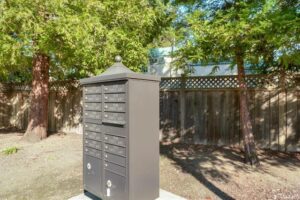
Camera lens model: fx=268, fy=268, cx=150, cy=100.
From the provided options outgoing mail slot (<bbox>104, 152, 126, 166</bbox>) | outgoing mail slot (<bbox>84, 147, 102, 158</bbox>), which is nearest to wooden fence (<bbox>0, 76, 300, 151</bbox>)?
outgoing mail slot (<bbox>84, 147, 102, 158</bbox>)

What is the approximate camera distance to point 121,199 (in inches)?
100

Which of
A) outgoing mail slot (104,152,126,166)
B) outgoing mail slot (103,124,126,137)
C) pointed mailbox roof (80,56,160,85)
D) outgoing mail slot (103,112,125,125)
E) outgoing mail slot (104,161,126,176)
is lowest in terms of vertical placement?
outgoing mail slot (104,161,126,176)

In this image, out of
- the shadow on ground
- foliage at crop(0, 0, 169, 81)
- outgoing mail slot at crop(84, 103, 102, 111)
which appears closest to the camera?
outgoing mail slot at crop(84, 103, 102, 111)

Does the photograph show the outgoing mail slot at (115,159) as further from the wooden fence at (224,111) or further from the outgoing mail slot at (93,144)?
the wooden fence at (224,111)

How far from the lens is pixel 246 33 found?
3.71m

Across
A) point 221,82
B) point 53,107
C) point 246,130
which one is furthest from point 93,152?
point 53,107

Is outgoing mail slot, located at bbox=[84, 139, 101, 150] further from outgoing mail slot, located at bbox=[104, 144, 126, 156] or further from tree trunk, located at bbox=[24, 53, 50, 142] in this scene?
tree trunk, located at bbox=[24, 53, 50, 142]

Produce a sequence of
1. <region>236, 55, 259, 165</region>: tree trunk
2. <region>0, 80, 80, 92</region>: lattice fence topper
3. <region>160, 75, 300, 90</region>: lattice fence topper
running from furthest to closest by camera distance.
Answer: <region>0, 80, 80, 92</region>: lattice fence topper, <region>160, 75, 300, 90</region>: lattice fence topper, <region>236, 55, 259, 165</region>: tree trunk

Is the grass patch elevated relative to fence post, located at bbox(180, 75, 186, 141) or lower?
lower

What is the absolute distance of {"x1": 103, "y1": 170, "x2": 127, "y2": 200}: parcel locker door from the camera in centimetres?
253

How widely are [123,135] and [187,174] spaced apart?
231 cm

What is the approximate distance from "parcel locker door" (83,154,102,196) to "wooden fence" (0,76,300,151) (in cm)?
413

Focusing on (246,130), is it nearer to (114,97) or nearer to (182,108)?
(182,108)

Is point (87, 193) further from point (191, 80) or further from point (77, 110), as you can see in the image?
point (77, 110)
